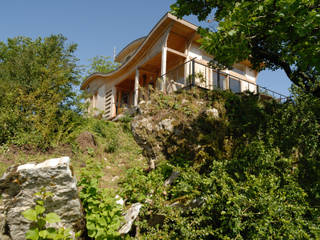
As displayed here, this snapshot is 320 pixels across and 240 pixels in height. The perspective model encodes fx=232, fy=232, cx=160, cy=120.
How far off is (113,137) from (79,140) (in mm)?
1556

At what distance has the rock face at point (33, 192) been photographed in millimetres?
3780

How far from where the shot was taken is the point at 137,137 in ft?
21.6

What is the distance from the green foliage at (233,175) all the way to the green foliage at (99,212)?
0.67 m

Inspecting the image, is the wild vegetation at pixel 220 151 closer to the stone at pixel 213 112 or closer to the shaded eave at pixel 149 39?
the stone at pixel 213 112

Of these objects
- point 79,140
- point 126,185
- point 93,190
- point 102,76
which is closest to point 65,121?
point 79,140

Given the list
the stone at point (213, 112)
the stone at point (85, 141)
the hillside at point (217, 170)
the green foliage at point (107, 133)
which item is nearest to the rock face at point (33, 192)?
the hillside at point (217, 170)

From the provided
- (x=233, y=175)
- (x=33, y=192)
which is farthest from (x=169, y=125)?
(x=33, y=192)

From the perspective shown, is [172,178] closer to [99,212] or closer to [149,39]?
[99,212]

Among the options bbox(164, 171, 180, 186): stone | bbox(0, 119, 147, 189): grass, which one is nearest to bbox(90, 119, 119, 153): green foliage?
bbox(0, 119, 147, 189): grass

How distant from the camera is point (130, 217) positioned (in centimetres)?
454

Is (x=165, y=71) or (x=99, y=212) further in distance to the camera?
(x=165, y=71)

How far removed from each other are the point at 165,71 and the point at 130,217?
7.41 metres

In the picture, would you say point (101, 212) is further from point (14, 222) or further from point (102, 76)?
point (102, 76)

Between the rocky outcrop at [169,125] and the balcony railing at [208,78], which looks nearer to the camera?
the rocky outcrop at [169,125]
